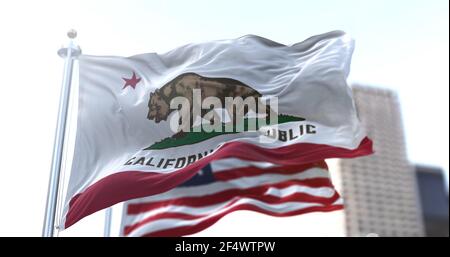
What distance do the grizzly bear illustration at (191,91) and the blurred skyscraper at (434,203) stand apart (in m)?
129

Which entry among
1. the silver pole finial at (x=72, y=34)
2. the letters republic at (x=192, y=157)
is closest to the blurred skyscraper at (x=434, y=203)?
the letters republic at (x=192, y=157)

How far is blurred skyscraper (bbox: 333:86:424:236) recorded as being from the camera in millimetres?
153250

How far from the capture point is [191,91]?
9375mm

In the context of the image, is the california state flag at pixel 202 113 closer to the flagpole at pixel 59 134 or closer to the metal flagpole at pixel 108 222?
the flagpole at pixel 59 134

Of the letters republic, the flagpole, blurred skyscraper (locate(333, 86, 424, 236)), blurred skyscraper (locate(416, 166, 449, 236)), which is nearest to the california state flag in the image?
the letters republic

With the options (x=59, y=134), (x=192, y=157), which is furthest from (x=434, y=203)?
(x=59, y=134)

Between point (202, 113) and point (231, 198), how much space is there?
6.75 feet

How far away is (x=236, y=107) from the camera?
9.08 metres

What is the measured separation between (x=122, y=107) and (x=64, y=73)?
43.3 inches

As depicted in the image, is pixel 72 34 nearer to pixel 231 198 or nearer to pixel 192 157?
pixel 192 157

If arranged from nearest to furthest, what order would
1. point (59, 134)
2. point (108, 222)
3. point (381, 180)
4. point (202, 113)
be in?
1. point (59, 134)
2. point (202, 113)
3. point (108, 222)
4. point (381, 180)

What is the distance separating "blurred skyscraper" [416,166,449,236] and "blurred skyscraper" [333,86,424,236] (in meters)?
15.6
